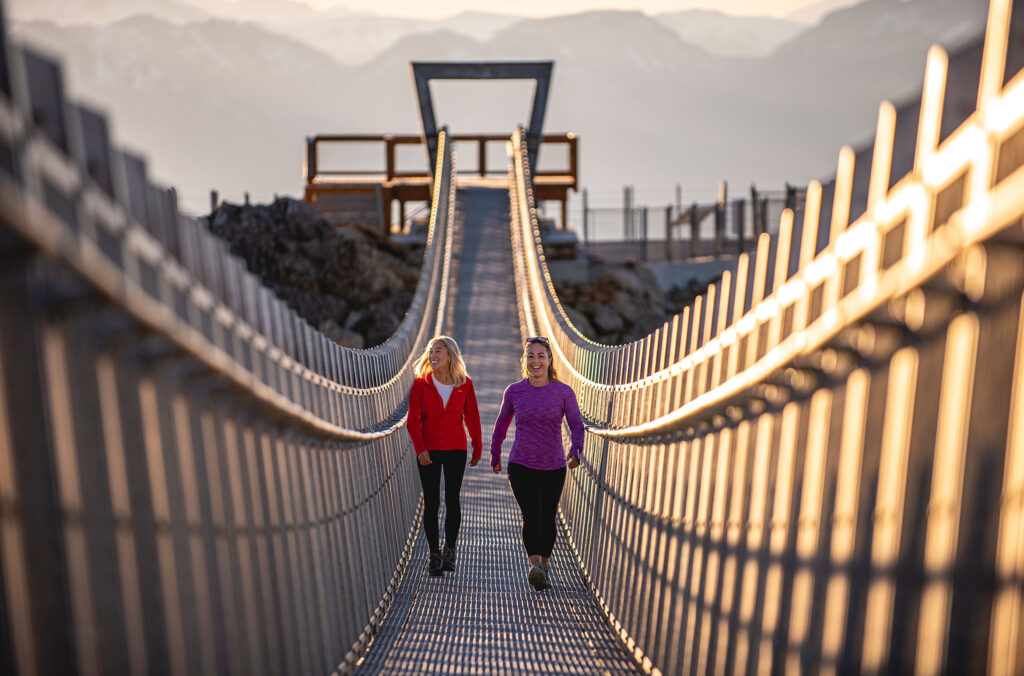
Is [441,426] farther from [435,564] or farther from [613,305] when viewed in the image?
[613,305]

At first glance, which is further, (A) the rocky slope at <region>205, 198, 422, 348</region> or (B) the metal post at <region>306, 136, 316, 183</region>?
(B) the metal post at <region>306, 136, 316, 183</region>

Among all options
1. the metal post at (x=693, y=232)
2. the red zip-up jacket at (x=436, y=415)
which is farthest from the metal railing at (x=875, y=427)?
the metal post at (x=693, y=232)

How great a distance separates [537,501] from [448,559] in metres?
0.69

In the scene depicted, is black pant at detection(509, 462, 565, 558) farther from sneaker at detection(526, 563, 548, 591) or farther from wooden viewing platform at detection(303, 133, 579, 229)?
wooden viewing platform at detection(303, 133, 579, 229)

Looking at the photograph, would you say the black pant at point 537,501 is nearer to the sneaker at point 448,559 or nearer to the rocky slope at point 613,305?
the sneaker at point 448,559

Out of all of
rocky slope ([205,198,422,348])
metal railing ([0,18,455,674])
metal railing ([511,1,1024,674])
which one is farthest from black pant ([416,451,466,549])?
rocky slope ([205,198,422,348])

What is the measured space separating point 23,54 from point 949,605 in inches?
71.4

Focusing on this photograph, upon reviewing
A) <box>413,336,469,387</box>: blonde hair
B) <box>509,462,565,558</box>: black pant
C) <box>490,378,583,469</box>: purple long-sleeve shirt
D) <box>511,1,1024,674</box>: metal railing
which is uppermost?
<box>511,1,1024,674</box>: metal railing

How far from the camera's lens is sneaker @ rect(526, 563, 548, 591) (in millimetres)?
6465

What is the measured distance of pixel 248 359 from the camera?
123 inches

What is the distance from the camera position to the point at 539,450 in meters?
6.53

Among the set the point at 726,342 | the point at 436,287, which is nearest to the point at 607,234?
the point at 436,287

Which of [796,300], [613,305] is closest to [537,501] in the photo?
[796,300]

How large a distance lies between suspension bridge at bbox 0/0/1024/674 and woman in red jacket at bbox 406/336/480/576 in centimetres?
206
